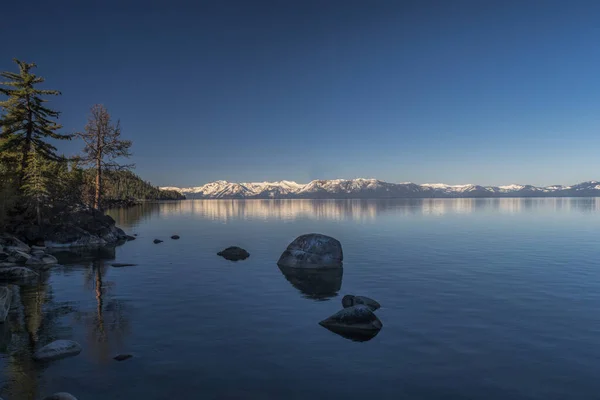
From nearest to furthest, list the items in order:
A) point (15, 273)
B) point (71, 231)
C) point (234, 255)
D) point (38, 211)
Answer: point (15, 273) < point (234, 255) < point (38, 211) < point (71, 231)

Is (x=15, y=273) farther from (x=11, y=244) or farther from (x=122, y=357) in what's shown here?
(x=122, y=357)

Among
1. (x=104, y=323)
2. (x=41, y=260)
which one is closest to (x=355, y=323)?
(x=104, y=323)

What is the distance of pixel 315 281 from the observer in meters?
23.6

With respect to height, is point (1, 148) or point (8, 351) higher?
point (1, 148)

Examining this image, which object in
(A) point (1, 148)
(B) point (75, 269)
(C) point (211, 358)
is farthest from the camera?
(A) point (1, 148)

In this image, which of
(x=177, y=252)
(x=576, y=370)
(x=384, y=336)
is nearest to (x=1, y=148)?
(x=177, y=252)

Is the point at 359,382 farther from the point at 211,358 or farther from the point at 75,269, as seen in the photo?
the point at 75,269

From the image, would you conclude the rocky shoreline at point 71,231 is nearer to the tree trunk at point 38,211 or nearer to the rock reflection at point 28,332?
the tree trunk at point 38,211

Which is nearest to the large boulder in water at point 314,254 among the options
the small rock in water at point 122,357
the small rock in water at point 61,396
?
the small rock in water at point 122,357

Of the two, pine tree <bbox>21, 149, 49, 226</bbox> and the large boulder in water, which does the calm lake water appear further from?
pine tree <bbox>21, 149, 49, 226</bbox>

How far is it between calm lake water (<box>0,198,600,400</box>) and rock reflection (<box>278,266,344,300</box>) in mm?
179

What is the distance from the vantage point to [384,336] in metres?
14.0

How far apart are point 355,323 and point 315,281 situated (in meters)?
8.87

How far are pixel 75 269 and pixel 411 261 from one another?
25301 mm
